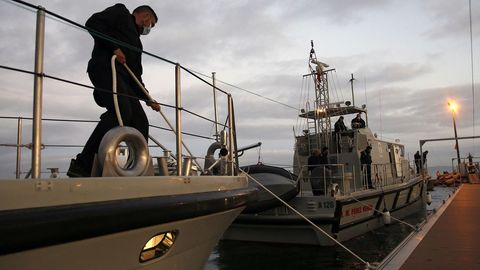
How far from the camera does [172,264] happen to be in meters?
3.26

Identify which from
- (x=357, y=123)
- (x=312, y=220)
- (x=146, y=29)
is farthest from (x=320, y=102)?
(x=146, y=29)

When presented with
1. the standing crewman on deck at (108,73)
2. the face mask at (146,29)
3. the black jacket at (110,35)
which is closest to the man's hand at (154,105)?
the standing crewman on deck at (108,73)

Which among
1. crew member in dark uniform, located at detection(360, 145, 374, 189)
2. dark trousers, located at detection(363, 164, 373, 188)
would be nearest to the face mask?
crew member in dark uniform, located at detection(360, 145, 374, 189)

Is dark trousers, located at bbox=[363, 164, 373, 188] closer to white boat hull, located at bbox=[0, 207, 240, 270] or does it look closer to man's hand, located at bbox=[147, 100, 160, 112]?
white boat hull, located at bbox=[0, 207, 240, 270]

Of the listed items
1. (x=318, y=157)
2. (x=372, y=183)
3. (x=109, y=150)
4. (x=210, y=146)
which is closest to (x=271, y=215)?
(x=318, y=157)

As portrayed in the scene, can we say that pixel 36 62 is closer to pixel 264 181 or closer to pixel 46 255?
pixel 46 255

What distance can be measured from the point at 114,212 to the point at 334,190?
306 inches

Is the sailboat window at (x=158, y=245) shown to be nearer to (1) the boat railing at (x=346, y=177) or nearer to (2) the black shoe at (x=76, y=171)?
(2) the black shoe at (x=76, y=171)

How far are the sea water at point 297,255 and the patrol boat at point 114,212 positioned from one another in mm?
4991

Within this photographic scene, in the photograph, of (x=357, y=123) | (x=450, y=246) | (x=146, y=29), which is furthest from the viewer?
(x=357, y=123)

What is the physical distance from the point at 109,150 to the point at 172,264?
1053 millimetres

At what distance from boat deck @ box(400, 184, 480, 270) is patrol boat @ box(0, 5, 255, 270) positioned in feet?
9.96

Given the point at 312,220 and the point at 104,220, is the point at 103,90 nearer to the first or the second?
the point at 104,220

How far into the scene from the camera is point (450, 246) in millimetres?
6359
